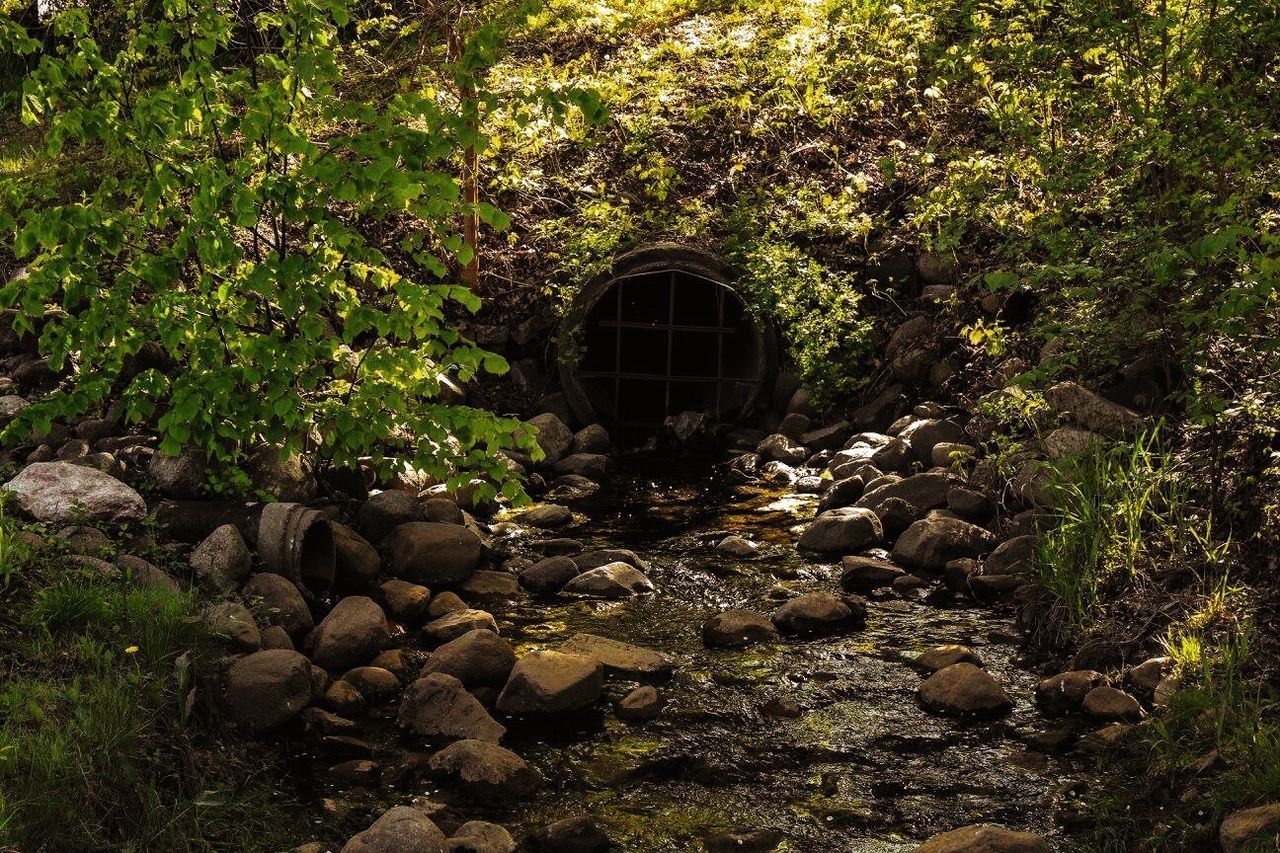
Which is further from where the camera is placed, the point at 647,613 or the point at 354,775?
the point at 647,613

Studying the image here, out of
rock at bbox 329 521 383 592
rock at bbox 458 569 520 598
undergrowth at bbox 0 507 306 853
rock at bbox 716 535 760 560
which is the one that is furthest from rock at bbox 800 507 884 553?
undergrowth at bbox 0 507 306 853

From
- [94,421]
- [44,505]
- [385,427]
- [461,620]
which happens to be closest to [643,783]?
[461,620]

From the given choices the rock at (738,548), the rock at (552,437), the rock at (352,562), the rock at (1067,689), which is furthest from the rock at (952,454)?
the rock at (352,562)

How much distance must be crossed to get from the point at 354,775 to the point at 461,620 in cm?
160

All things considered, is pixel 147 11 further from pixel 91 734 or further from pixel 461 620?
pixel 91 734

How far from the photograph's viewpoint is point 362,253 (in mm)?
6379

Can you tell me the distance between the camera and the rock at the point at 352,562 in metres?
7.04

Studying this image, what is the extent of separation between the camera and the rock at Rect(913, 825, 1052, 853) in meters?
4.24

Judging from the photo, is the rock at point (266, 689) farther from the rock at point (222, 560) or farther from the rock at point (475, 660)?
the rock at point (222, 560)

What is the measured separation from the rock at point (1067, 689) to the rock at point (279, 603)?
12.0 ft

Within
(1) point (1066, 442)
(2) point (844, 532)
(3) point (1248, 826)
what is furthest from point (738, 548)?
(3) point (1248, 826)

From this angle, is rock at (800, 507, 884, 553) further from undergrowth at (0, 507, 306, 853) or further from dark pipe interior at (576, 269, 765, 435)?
undergrowth at (0, 507, 306, 853)

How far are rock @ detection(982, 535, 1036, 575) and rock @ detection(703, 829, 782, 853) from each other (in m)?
3.01

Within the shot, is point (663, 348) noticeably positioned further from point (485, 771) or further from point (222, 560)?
point (485, 771)
